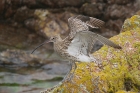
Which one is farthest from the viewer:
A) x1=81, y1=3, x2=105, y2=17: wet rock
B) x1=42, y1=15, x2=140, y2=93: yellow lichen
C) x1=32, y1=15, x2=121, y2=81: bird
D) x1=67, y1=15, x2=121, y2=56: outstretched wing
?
x1=81, y1=3, x2=105, y2=17: wet rock

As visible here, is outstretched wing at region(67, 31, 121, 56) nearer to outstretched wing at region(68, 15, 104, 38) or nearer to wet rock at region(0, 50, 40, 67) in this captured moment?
outstretched wing at region(68, 15, 104, 38)

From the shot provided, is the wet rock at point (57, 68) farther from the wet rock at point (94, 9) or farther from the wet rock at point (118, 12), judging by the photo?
the wet rock at point (118, 12)

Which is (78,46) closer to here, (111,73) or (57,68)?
(111,73)

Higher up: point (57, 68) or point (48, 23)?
point (48, 23)

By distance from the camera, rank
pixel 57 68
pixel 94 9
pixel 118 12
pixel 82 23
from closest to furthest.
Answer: pixel 82 23 < pixel 57 68 < pixel 118 12 < pixel 94 9

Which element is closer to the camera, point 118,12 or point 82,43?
point 82,43

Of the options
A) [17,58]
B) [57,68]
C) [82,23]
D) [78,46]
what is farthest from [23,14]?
[78,46]

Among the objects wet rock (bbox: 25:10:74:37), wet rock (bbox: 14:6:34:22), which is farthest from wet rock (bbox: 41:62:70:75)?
wet rock (bbox: 14:6:34:22)

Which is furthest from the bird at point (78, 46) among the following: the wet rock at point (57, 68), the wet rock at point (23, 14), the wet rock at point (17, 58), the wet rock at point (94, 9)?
the wet rock at point (23, 14)

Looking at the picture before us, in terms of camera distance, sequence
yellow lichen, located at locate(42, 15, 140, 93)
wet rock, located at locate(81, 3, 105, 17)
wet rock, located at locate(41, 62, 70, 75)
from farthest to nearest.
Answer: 1. wet rock, located at locate(81, 3, 105, 17)
2. wet rock, located at locate(41, 62, 70, 75)
3. yellow lichen, located at locate(42, 15, 140, 93)

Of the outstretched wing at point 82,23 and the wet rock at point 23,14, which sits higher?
the wet rock at point 23,14

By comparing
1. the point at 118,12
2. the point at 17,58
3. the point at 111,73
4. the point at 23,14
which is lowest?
the point at 111,73

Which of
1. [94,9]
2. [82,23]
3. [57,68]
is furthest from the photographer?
[94,9]

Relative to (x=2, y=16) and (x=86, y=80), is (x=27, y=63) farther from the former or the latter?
(x=86, y=80)
